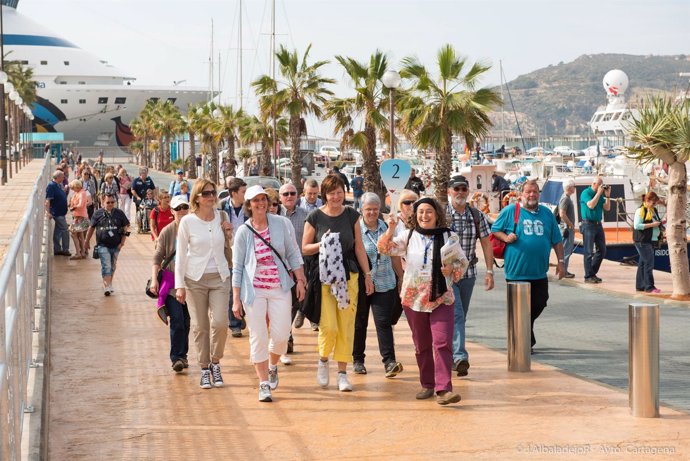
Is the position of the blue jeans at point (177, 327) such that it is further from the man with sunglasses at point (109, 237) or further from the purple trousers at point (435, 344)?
the man with sunglasses at point (109, 237)

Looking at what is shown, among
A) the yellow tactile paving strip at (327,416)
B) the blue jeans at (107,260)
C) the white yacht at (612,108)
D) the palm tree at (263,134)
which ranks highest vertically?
the white yacht at (612,108)

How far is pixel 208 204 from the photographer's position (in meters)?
8.85

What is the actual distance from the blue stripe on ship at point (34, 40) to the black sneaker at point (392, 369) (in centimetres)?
14920

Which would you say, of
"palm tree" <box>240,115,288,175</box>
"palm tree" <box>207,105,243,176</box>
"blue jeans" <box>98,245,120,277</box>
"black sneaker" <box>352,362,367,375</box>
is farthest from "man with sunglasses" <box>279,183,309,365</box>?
"palm tree" <box>207,105,243,176</box>

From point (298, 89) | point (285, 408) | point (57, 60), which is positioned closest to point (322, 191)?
point (285, 408)

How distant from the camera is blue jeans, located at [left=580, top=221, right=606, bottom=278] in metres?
17.3

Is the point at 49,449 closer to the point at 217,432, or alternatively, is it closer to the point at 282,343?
the point at 217,432

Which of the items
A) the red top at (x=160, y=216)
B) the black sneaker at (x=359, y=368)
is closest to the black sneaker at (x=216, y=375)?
the black sneaker at (x=359, y=368)

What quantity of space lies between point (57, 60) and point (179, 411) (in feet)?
498

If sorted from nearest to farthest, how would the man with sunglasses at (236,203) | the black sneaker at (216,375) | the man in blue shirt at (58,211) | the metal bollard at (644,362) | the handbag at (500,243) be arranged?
the metal bollard at (644,362) → the black sneaker at (216,375) → the handbag at (500,243) → the man with sunglasses at (236,203) → the man in blue shirt at (58,211)

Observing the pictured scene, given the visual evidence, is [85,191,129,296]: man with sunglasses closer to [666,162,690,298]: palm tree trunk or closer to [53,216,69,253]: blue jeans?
[53,216,69,253]: blue jeans

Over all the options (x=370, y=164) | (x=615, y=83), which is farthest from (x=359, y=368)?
(x=615, y=83)

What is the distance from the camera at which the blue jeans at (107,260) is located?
15094mm

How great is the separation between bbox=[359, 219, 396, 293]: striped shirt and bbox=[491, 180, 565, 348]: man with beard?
145cm
